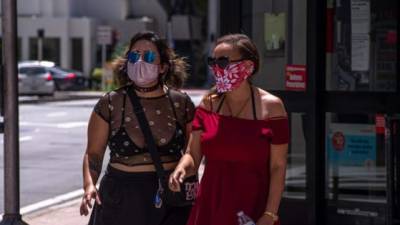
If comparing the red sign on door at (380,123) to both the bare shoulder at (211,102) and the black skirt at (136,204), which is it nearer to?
the black skirt at (136,204)

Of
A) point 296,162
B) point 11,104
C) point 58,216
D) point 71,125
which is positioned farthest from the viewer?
point 71,125

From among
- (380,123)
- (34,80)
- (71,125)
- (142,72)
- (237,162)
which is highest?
(142,72)

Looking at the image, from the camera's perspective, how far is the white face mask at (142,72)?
470 cm

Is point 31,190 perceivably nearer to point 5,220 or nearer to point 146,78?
point 5,220

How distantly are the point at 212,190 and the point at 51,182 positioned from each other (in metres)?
8.69

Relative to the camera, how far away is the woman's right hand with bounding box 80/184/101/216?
4617 mm

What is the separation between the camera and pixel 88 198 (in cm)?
462

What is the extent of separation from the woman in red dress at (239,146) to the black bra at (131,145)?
0.45m

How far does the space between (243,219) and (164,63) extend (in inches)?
43.0

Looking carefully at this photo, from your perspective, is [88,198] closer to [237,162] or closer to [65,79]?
[237,162]

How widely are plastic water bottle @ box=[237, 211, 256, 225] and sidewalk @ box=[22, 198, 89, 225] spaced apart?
4.75 m

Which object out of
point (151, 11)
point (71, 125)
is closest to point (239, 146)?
point (71, 125)

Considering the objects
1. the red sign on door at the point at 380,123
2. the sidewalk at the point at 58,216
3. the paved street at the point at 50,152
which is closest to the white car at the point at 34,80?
the paved street at the point at 50,152

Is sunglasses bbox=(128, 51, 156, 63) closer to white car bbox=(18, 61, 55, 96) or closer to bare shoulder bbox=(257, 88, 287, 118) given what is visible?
bare shoulder bbox=(257, 88, 287, 118)
